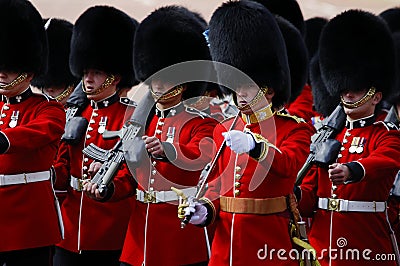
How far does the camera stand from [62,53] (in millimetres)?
5711

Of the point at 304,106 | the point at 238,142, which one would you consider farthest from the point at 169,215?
the point at 304,106

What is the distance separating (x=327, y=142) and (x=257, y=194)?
0.77m

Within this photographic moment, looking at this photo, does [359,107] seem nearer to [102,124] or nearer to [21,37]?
[102,124]

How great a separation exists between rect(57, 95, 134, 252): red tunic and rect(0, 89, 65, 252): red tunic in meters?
0.25

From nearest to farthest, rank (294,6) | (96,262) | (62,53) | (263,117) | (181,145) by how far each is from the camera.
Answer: (263,117), (181,145), (96,262), (62,53), (294,6)

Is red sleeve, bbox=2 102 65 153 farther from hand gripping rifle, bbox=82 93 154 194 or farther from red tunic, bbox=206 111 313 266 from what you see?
red tunic, bbox=206 111 313 266

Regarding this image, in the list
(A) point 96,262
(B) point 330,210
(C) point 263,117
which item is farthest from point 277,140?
(A) point 96,262

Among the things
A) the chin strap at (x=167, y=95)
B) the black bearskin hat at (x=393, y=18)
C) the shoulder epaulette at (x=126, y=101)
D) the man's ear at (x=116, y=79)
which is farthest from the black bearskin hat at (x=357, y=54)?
the black bearskin hat at (x=393, y=18)

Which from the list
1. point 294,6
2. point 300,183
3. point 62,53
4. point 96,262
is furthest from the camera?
point 294,6

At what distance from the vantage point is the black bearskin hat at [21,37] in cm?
455

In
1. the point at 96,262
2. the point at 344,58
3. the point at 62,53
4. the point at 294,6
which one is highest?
the point at 294,6

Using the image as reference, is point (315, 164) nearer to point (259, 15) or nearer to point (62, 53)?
point (259, 15)

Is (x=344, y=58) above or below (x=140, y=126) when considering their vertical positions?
above

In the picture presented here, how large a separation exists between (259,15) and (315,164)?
0.87 m
